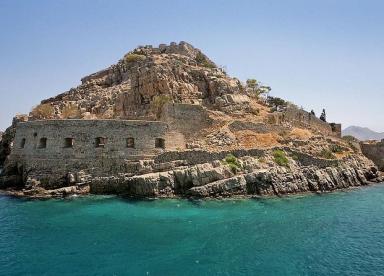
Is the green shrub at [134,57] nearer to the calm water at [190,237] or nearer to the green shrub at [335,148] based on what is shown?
the green shrub at [335,148]

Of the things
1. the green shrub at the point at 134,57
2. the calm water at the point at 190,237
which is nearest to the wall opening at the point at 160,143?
the calm water at the point at 190,237

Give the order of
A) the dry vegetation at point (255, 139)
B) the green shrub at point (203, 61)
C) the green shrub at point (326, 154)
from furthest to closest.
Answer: the green shrub at point (203, 61) < the green shrub at point (326, 154) < the dry vegetation at point (255, 139)

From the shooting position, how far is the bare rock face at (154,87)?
46500mm

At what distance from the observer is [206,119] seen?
4072 centimetres

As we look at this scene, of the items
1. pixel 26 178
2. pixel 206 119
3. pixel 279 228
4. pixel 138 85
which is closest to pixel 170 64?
pixel 138 85

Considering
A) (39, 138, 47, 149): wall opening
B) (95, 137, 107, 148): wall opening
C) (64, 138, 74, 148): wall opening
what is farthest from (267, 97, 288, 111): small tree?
(39, 138, 47, 149): wall opening

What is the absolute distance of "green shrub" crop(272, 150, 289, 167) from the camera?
36.2 metres

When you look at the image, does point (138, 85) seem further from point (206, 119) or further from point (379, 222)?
point (379, 222)

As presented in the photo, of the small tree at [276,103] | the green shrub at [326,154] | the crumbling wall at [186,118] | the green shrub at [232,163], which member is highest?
the small tree at [276,103]

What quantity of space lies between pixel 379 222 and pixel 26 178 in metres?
29.3

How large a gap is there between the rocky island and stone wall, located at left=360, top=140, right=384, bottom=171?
7126 millimetres

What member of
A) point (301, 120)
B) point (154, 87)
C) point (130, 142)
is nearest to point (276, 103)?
point (301, 120)

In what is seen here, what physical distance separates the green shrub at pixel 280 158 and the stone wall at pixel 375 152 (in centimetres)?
2230

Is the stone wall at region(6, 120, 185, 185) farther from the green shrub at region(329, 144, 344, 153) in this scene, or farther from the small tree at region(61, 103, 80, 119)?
the green shrub at region(329, 144, 344, 153)
